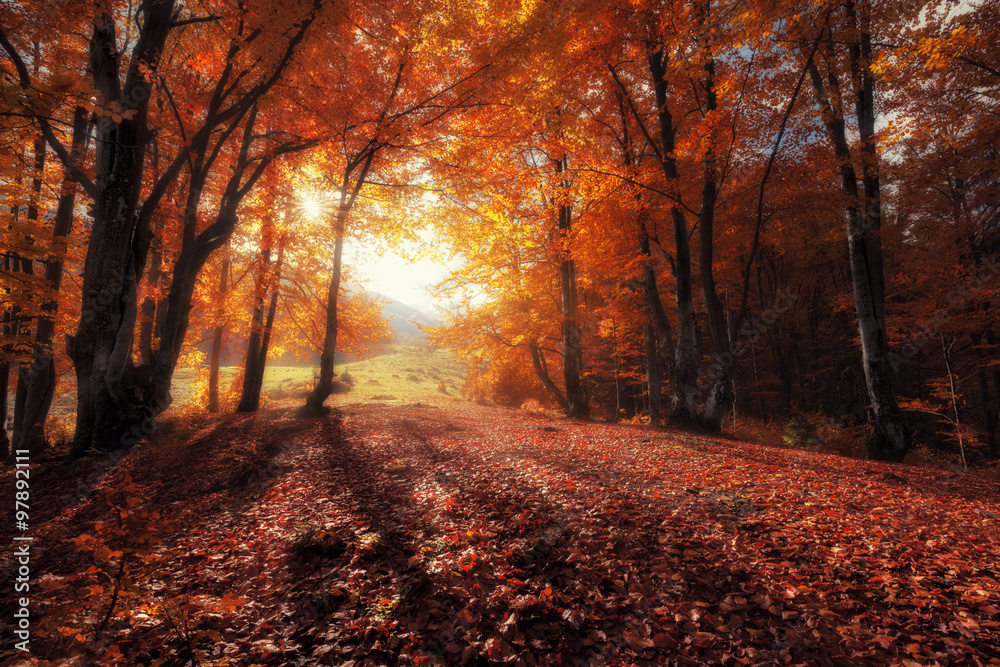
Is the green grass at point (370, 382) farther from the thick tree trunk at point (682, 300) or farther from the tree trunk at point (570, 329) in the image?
the thick tree trunk at point (682, 300)

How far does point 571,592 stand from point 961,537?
3753 mm

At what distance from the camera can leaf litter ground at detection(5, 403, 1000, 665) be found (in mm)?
2426

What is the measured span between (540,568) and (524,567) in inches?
5.4

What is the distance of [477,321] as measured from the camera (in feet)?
45.2

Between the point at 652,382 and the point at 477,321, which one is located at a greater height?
the point at 477,321

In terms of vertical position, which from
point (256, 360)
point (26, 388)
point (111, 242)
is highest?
point (111, 242)

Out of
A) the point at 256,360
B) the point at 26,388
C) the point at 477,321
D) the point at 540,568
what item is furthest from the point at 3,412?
the point at 540,568

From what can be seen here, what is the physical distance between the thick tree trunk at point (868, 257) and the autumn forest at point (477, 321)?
0.20 feet

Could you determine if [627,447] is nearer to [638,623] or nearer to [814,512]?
[814,512]

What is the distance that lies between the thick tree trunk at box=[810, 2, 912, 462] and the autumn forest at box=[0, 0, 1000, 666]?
62 mm

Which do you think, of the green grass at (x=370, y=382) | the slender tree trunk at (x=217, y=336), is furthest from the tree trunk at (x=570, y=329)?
the slender tree trunk at (x=217, y=336)

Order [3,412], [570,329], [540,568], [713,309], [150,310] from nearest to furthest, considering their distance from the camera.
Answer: [540,568], [3,412], [713,309], [150,310], [570,329]

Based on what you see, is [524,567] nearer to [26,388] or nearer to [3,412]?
→ [26,388]

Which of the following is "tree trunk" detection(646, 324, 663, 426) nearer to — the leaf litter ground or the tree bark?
the leaf litter ground
